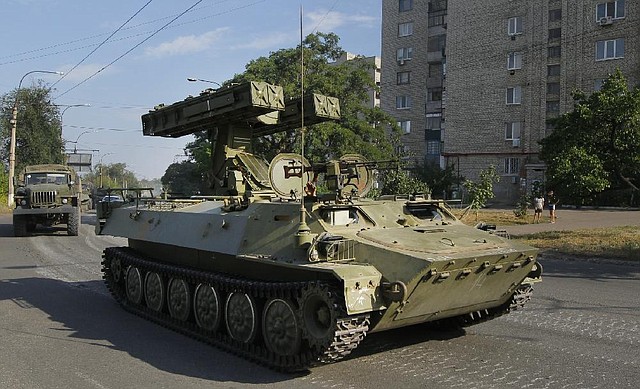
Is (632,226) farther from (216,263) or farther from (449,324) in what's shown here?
(216,263)

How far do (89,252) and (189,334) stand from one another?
10324mm

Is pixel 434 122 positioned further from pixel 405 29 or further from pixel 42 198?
pixel 42 198

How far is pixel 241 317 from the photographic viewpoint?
7352mm

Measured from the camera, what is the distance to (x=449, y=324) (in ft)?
27.1

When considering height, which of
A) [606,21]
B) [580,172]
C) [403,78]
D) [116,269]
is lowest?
[116,269]

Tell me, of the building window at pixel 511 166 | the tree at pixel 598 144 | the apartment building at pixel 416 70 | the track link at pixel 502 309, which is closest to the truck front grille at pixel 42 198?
the tree at pixel 598 144

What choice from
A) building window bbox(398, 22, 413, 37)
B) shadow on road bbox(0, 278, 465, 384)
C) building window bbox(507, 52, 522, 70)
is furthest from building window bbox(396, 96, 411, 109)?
shadow on road bbox(0, 278, 465, 384)

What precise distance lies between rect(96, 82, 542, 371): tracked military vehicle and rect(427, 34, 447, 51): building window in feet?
140

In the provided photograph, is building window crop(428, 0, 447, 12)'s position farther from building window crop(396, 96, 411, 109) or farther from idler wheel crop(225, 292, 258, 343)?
idler wheel crop(225, 292, 258, 343)

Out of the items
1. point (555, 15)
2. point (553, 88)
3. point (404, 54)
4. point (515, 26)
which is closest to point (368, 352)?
point (553, 88)

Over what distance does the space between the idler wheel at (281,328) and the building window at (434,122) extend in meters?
45.7

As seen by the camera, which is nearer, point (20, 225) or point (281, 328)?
point (281, 328)

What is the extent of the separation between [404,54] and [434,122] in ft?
19.7

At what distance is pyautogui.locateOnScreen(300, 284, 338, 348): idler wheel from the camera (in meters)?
5.97
